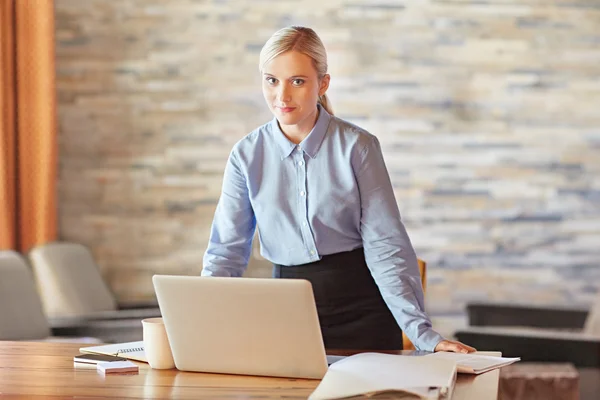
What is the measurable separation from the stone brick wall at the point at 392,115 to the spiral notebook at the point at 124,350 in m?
2.80

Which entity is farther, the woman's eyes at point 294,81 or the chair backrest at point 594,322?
the chair backrest at point 594,322

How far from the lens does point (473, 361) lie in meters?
1.99

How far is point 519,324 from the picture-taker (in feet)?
15.1

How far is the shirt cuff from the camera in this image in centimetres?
215

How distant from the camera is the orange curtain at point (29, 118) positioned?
4.65 meters

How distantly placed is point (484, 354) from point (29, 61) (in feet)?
10.8

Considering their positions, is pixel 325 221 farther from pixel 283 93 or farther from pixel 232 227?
pixel 283 93

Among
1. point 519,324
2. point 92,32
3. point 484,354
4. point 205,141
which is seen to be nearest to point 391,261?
point 484,354

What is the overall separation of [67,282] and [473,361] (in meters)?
2.85

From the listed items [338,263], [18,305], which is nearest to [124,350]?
[338,263]

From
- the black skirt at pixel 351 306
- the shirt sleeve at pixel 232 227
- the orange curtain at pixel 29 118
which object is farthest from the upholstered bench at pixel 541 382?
the orange curtain at pixel 29 118

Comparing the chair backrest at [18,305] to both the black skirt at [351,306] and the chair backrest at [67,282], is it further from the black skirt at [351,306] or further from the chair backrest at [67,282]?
the black skirt at [351,306]

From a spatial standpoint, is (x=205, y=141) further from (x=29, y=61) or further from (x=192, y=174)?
(x=29, y=61)

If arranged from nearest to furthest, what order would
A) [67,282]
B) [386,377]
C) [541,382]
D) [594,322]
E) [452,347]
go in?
[386,377] < [452,347] < [541,382] < [594,322] < [67,282]
